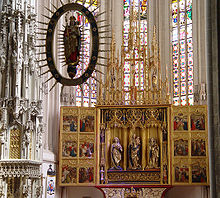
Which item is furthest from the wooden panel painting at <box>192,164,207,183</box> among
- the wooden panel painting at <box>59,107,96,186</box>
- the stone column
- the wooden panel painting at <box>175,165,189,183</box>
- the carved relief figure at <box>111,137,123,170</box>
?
the stone column

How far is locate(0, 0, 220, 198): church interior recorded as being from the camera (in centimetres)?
1219

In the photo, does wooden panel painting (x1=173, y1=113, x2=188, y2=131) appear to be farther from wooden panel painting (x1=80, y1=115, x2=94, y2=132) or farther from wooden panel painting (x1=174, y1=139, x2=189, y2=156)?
wooden panel painting (x1=80, y1=115, x2=94, y2=132)

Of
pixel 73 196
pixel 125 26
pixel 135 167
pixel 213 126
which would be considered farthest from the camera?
pixel 125 26

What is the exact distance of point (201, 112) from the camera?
18.6 metres

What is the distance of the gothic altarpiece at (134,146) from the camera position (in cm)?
1841

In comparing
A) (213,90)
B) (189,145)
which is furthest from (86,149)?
(213,90)

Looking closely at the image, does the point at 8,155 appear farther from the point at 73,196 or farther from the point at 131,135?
the point at 73,196

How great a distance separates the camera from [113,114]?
62.2 feet

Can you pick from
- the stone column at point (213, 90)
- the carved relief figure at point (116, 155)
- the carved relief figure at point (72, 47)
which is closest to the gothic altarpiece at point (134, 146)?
the carved relief figure at point (116, 155)

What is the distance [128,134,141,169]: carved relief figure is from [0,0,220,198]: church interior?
4 cm

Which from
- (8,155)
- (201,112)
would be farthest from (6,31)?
(201,112)

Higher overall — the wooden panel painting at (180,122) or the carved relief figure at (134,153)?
the wooden panel painting at (180,122)

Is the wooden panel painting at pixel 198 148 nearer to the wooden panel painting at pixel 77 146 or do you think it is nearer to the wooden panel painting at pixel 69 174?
the wooden panel painting at pixel 77 146

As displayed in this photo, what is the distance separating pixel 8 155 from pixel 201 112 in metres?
9.03
